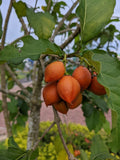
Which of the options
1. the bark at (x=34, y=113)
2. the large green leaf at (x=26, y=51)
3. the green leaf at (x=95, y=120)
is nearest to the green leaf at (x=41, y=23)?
the large green leaf at (x=26, y=51)

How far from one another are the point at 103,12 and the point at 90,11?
4 cm

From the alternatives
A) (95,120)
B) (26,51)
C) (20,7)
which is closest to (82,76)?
(26,51)

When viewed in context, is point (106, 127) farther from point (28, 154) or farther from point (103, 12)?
point (103, 12)

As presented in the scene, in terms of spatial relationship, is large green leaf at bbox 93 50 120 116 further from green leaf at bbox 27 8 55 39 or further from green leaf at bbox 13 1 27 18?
green leaf at bbox 13 1 27 18

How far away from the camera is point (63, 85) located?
46cm

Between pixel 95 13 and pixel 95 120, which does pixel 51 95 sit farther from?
pixel 95 120

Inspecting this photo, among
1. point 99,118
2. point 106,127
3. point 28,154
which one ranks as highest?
point 28,154

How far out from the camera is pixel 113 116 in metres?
0.39

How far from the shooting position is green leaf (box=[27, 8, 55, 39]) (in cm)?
57

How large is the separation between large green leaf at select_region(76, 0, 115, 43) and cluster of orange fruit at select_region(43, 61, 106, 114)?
0.13 m

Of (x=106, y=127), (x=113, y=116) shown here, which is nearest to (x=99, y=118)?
(x=106, y=127)

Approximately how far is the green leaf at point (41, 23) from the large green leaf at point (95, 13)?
0.12 meters

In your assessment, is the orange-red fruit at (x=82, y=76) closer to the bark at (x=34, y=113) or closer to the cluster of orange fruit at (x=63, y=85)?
the cluster of orange fruit at (x=63, y=85)

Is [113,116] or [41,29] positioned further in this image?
[41,29]
